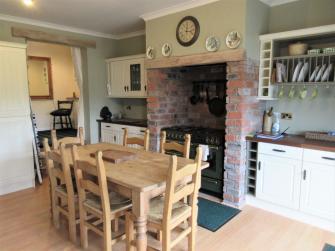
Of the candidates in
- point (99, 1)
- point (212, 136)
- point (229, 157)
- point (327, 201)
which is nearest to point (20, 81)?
point (99, 1)

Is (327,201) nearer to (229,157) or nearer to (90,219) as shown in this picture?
(229,157)

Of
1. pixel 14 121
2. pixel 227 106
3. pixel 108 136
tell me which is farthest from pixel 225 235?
pixel 14 121

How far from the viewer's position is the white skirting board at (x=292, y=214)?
99.3 inches

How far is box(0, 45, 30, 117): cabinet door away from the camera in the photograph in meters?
3.21

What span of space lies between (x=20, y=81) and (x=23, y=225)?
1.88m

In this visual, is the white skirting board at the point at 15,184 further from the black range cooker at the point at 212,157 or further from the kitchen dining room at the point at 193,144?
the black range cooker at the point at 212,157

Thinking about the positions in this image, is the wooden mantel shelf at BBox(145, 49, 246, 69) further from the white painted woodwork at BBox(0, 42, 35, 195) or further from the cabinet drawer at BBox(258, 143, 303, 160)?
the white painted woodwork at BBox(0, 42, 35, 195)

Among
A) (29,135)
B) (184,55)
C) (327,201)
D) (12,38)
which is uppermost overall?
(12,38)

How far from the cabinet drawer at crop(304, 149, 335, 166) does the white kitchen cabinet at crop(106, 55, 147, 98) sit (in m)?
2.56

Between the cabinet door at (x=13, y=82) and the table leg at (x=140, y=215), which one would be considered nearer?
the table leg at (x=140, y=215)

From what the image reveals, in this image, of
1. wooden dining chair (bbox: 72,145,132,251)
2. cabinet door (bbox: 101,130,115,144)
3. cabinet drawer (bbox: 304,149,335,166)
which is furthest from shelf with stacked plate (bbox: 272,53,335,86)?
cabinet door (bbox: 101,130,115,144)

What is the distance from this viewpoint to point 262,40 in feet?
9.66

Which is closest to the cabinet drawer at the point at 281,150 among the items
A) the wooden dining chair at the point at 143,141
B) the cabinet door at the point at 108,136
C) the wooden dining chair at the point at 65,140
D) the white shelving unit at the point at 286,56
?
the white shelving unit at the point at 286,56

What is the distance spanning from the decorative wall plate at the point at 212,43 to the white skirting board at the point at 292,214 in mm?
1860
